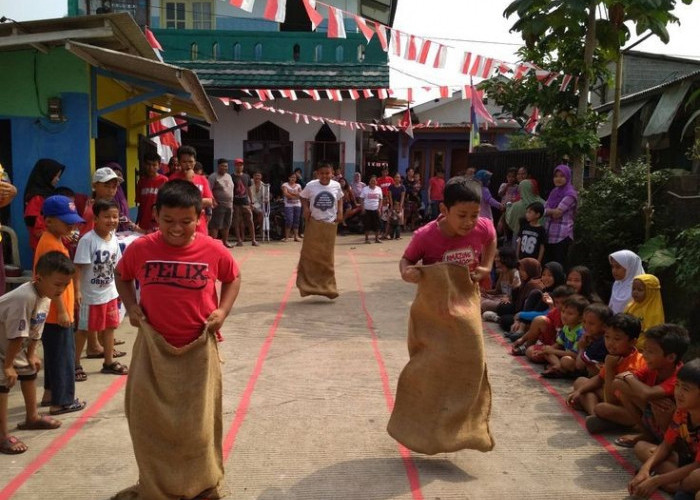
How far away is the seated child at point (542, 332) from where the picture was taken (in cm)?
590

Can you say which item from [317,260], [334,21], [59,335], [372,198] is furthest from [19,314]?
[372,198]

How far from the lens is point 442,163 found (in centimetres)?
2236

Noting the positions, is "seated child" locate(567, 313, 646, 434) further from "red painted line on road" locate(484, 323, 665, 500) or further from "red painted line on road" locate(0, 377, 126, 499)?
"red painted line on road" locate(0, 377, 126, 499)

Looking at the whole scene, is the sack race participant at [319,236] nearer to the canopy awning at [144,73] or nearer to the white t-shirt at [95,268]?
the canopy awning at [144,73]

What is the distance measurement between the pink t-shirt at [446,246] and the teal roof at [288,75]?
12.8 m

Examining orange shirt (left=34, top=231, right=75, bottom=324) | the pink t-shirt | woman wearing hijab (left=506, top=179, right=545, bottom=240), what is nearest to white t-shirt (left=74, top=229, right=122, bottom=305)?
orange shirt (left=34, top=231, right=75, bottom=324)

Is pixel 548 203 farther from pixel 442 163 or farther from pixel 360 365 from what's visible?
pixel 442 163

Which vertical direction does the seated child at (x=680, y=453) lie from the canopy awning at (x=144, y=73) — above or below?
below

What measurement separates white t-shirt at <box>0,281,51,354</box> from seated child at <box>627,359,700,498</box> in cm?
347

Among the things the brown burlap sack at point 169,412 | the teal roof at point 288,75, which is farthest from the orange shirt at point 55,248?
the teal roof at point 288,75

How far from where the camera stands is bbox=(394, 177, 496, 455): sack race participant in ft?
12.3

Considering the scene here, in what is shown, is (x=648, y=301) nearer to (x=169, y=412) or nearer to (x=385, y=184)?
(x=169, y=412)

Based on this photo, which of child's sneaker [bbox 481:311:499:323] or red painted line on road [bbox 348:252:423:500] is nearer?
red painted line on road [bbox 348:252:423:500]

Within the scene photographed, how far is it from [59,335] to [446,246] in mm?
2662
